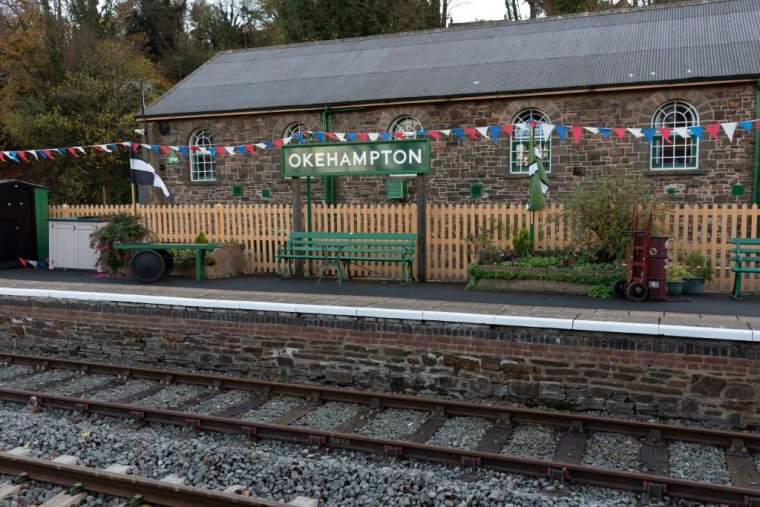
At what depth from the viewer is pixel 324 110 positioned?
18.3 m

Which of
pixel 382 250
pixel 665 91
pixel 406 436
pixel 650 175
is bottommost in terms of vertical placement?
pixel 406 436

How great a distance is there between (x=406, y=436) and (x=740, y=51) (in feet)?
45.1

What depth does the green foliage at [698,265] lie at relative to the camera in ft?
33.8

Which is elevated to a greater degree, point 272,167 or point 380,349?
point 272,167

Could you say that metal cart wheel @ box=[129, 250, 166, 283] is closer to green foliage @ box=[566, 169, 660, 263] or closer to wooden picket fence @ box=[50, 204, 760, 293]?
wooden picket fence @ box=[50, 204, 760, 293]

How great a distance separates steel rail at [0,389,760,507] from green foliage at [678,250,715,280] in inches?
228

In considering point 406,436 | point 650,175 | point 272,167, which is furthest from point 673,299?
point 272,167

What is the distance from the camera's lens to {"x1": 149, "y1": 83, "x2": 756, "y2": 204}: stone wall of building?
15086 millimetres

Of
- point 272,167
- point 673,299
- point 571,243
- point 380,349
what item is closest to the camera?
point 380,349

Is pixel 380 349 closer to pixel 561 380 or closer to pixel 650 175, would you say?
pixel 561 380

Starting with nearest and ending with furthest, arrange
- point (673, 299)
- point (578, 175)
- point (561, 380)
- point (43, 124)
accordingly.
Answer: point (561, 380) → point (673, 299) → point (578, 175) → point (43, 124)

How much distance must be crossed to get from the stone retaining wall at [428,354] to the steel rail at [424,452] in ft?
6.13

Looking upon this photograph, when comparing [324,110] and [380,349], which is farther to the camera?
[324,110]

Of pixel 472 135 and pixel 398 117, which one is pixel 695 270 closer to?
pixel 472 135
